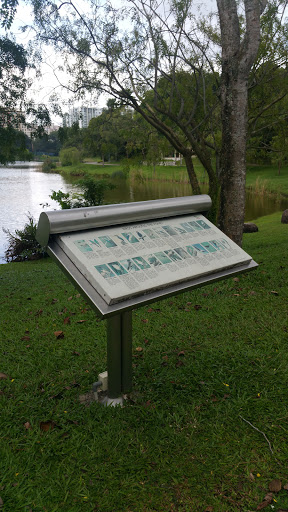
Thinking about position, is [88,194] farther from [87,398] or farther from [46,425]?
[46,425]

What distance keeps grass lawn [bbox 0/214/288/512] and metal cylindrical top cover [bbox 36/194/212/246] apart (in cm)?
128

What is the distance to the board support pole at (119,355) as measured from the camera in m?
2.61

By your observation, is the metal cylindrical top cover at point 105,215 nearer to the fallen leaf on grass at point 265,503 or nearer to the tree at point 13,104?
the fallen leaf on grass at point 265,503

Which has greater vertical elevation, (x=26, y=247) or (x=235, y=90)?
(x=235, y=90)

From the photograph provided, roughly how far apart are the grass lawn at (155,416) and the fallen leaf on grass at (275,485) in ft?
0.08

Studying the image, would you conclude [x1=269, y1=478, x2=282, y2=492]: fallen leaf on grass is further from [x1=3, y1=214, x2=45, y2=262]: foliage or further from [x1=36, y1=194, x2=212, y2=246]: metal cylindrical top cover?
[x1=3, y1=214, x2=45, y2=262]: foliage

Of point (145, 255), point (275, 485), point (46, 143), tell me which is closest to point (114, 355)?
point (145, 255)

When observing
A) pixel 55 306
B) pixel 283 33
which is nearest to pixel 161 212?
pixel 55 306

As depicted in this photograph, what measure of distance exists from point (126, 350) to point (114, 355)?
9 centimetres

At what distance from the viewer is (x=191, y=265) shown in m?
2.52

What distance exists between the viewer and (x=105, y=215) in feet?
7.82

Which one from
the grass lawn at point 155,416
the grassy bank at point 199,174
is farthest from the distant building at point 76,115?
the grassy bank at point 199,174

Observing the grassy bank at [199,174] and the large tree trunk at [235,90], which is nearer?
the large tree trunk at [235,90]

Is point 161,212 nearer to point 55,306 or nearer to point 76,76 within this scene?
point 55,306
